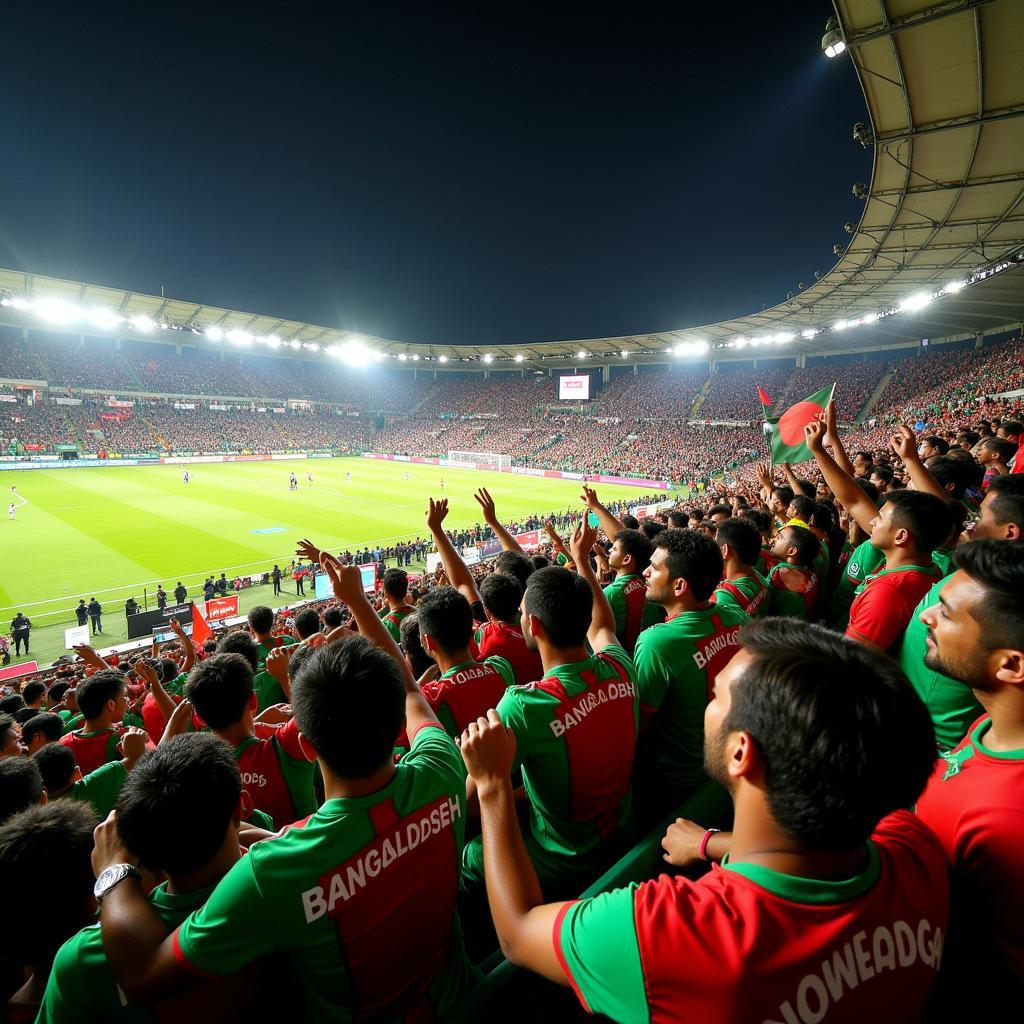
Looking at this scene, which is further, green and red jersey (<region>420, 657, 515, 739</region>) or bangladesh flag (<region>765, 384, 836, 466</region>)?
bangladesh flag (<region>765, 384, 836, 466</region>)

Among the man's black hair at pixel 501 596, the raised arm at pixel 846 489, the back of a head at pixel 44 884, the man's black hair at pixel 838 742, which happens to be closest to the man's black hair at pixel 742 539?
the raised arm at pixel 846 489

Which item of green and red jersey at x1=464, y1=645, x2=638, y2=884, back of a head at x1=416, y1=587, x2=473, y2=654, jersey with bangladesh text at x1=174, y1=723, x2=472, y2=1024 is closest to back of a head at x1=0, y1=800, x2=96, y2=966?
jersey with bangladesh text at x1=174, y1=723, x2=472, y2=1024

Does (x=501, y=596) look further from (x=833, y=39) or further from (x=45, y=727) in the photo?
(x=833, y=39)

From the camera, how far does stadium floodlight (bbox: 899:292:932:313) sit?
1267 inches

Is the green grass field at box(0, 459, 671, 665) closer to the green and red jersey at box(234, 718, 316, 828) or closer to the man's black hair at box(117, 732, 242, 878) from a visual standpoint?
the green and red jersey at box(234, 718, 316, 828)

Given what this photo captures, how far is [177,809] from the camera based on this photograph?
1.96 metres

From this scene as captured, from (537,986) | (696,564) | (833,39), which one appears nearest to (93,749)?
(537,986)

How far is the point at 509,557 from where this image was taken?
21.3ft

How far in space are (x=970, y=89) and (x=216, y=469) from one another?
56749 millimetres

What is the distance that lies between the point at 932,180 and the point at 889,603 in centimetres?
2102

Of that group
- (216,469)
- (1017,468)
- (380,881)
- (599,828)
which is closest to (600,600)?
(599,828)

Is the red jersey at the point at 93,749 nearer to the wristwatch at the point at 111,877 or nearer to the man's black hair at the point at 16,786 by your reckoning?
the man's black hair at the point at 16,786

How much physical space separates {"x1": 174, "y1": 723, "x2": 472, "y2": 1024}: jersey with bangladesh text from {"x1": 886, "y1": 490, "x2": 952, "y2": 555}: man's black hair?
11.5ft

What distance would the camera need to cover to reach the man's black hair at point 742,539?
202 inches
